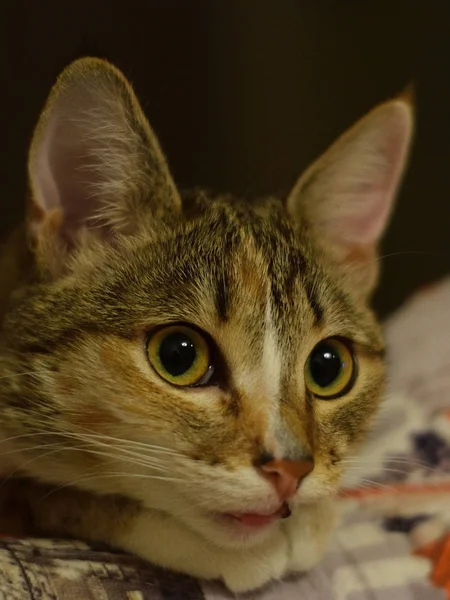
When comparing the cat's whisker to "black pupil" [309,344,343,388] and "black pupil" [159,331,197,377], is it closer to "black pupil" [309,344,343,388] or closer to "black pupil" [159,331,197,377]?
"black pupil" [159,331,197,377]

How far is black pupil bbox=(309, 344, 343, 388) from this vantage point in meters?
0.93

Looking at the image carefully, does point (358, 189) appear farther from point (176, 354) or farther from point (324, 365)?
point (176, 354)

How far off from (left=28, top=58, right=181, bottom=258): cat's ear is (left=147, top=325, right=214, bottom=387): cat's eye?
0.18 metres

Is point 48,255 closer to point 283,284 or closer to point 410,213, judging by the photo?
point 283,284

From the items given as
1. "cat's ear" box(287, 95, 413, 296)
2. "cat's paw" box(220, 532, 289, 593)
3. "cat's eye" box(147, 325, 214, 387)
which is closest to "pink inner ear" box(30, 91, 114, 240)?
"cat's eye" box(147, 325, 214, 387)

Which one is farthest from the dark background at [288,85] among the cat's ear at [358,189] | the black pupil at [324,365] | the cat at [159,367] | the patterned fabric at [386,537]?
the black pupil at [324,365]

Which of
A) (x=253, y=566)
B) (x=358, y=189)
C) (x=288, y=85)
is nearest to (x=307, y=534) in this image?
(x=253, y=566)

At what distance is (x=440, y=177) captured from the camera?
2.30 m

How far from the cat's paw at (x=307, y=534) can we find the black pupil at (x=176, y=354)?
0.72ft

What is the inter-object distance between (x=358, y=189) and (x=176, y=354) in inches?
17.5

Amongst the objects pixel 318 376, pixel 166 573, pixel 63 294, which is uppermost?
pixel 63 294

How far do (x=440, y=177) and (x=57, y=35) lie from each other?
3.99ft

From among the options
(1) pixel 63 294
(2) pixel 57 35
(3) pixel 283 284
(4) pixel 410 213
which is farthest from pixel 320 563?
(4) pixel 410 213

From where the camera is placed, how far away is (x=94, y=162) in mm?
938
